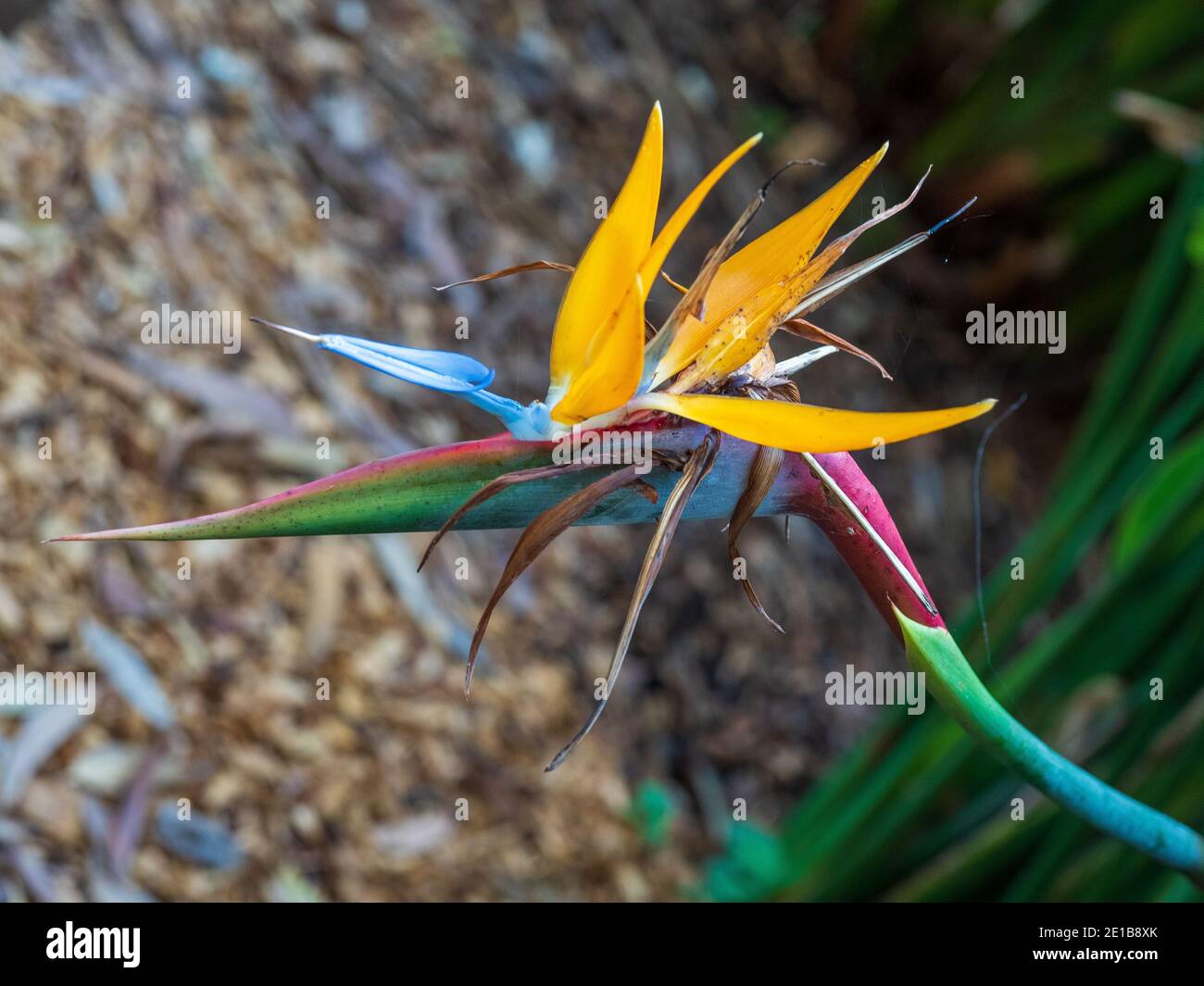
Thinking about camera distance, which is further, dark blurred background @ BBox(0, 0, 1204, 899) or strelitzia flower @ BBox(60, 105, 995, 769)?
dark blurred background @ BBox(0, 0, 1204, 899)

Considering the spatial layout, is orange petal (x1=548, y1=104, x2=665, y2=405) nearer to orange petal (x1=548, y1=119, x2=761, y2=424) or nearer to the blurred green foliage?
orange petal (x1=548, y1=119, x2=761, y2=424)

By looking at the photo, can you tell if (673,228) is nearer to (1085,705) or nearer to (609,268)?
(609,268)

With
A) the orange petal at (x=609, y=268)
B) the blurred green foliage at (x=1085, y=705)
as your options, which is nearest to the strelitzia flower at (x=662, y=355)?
the orange petal at (x=609, y=268)

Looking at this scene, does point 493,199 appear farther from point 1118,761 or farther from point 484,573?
point 1118,761

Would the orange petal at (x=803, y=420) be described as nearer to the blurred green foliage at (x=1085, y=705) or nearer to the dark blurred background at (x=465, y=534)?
the dark blurred background at (x=465, y=534)

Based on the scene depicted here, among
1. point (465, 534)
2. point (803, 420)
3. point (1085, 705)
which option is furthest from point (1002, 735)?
point (465, 534)

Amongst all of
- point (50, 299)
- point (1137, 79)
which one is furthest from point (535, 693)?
point (1137, 79)

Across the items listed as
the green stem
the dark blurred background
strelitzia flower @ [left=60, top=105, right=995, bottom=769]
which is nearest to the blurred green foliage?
the dark blurred background
